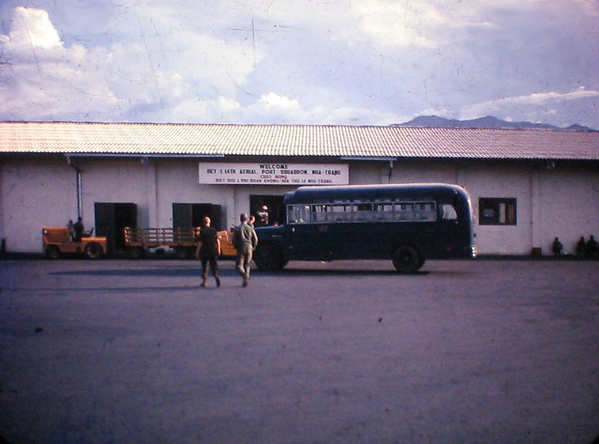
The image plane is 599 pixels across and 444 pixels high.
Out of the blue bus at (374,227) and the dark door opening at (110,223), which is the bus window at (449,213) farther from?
the dark door opening at (110,223)

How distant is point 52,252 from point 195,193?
6.24 meters

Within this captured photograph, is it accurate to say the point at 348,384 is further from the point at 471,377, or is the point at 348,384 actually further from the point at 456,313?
the point at 456,313

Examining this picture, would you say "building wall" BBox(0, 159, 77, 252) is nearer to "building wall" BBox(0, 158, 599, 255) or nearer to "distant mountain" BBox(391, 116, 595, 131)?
"building wall" BBox(0, 158, 599, 255)

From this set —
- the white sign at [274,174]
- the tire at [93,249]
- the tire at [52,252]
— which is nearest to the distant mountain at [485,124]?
the white sign at [274,174]

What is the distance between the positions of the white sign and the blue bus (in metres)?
7.10

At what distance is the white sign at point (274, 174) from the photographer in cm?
2464

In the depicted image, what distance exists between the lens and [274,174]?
2480 centimetres

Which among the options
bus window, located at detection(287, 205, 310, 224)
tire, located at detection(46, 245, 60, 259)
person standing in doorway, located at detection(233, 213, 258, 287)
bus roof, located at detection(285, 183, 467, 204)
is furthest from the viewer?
tire, located at detection(46, 245, 60, 259)

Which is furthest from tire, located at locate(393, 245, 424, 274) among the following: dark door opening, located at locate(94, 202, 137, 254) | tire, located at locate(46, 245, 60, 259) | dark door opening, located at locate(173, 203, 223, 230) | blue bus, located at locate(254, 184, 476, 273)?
tire, located at locate(46, 245, 60, 259)

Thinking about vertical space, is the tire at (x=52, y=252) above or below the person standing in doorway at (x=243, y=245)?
below

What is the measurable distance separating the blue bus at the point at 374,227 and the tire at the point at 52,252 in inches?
385

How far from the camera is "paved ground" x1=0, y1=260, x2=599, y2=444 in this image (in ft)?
14.4

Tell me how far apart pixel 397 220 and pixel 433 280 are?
8.76 ft

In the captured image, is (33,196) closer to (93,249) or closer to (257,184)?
(93,249)
